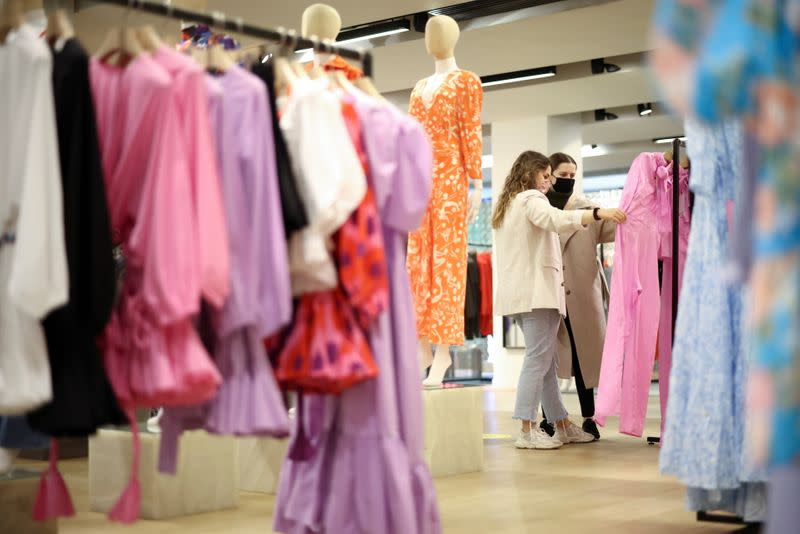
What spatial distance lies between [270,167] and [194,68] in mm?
283

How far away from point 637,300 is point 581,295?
1.03 metres

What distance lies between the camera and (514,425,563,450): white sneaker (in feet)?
19.4

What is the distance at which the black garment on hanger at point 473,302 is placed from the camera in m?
12.1

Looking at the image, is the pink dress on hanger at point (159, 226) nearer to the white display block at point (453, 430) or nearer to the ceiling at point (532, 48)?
the white display block at point (453, 430)

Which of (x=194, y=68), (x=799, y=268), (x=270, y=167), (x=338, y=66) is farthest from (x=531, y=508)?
(x=799, y=268)

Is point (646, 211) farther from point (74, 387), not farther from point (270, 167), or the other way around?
point (74, 387)

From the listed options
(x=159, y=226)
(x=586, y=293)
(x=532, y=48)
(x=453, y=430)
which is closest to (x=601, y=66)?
(x=532, y=48)

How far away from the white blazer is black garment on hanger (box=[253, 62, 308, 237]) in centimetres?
329

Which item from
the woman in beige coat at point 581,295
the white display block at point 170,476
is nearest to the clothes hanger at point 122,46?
the white display block at point 170,476

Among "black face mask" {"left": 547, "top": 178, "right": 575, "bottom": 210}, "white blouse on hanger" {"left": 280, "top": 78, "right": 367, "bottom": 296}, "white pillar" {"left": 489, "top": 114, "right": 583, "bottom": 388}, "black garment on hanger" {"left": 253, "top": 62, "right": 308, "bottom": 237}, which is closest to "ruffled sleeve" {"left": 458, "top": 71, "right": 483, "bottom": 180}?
"black face mask" {"left": 547, "top": 178, "right": 575, "bottom": 210}

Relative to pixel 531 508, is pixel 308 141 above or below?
above

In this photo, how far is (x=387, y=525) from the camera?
2.56m

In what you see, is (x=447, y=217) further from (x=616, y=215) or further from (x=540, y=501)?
(x=540, y=501)

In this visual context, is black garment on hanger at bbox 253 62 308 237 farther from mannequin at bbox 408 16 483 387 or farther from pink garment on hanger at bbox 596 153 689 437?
pink garment on hanger at bbox 596 153 689 437
